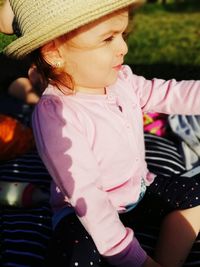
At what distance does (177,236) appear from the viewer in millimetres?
2131

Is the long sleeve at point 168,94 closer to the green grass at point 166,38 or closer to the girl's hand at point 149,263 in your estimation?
the girl's hand at point 149,263

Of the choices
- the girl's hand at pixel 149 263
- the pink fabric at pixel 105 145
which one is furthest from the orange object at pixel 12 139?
the girl's hand at pixel 149 263

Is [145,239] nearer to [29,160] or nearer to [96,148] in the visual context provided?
[96,148]

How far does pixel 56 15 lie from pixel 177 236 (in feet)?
3.38

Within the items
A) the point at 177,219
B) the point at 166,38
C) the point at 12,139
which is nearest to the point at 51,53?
the point at 177,219

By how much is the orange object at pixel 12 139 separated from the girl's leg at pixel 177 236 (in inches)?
49.0

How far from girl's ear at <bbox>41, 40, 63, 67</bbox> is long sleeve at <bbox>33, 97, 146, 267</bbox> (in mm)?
202

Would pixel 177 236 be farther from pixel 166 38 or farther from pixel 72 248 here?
pixel 166 38

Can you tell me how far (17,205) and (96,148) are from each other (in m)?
0.78

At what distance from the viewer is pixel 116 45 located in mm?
1955

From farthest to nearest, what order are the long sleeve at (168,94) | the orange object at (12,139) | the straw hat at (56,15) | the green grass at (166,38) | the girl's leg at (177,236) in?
the green grass at (166,38) → the orange object at (12,139) → the long sleeve at (168,94) → the girl's leg at (177,236) → the straw hat at (56,15)

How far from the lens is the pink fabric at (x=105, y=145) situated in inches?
74.9

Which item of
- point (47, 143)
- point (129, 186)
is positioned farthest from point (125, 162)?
point (47, 143)

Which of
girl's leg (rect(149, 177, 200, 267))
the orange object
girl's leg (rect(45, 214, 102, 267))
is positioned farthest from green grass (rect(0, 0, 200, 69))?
girl's leg (rect(45, 214, 102, 267))
